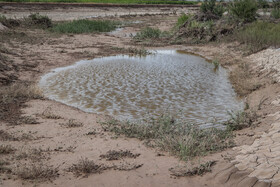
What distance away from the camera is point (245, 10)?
63.8 feet

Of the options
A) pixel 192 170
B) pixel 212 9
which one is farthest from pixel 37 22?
pixel 192 170

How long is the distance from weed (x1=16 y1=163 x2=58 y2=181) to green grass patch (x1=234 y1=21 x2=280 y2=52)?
11.5 meters

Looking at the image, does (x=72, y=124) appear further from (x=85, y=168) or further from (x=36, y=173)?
(x=36, y=173)

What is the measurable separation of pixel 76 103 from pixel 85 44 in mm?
10396

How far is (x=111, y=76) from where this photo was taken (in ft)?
36.8

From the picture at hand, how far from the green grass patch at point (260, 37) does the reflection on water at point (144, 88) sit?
93.5 inches

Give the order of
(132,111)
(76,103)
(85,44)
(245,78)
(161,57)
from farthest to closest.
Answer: (85,44)
(161,57)
(245,78)
(76,103)
(132,111)

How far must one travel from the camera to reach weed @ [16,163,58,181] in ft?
14.1

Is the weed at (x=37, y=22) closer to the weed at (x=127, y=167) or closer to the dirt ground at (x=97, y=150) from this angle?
the dirt ground at (x=97, y=150)

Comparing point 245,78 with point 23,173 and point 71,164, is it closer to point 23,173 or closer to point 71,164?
point 71,164

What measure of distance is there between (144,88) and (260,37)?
7.45 meters

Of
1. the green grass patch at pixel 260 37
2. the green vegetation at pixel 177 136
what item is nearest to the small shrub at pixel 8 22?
the green grass patch at pixel 260 37

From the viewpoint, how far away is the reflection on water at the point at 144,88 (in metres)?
7.88

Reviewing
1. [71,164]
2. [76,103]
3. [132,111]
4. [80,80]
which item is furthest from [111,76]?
[71,164]
